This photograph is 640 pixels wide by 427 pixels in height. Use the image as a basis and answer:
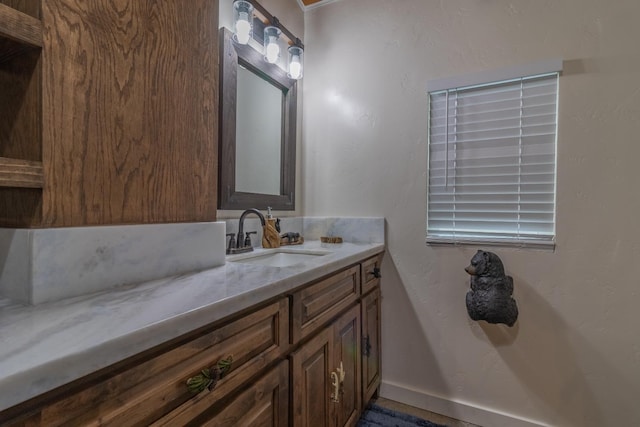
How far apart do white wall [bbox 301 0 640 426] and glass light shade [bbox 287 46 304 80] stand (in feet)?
0.64

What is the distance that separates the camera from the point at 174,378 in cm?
58

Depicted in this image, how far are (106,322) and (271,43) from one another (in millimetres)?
1575

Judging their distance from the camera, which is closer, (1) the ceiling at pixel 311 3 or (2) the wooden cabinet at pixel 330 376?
(2) the wooden cabinet at pixel 330 376

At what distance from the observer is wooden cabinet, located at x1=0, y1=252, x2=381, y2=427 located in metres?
0.47

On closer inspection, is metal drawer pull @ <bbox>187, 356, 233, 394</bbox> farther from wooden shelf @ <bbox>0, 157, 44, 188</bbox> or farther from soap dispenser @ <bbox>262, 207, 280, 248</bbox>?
soap dispenser @ <bbox>262, 207, 280, 248</bbox>

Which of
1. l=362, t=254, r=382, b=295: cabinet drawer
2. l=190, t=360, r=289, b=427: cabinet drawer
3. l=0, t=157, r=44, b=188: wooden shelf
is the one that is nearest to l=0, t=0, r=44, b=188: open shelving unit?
l=0, t=157, r=44, b=188: wooden shelf

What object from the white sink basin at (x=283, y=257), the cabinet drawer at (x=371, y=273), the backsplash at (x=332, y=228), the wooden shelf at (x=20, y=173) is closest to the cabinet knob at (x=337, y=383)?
the cabinet drawer at (x=371, y=273)

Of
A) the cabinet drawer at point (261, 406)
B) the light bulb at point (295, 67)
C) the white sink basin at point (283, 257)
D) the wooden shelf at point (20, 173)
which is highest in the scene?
the light bulb at point (295, 67)

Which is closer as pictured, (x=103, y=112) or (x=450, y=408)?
(x=103, y=112)

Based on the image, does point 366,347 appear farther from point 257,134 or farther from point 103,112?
point 103,112

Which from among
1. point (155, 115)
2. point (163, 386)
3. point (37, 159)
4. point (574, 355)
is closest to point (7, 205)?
point (37, 159)

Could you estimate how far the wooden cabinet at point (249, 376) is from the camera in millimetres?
466

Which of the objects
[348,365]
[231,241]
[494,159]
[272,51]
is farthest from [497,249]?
[272,51]

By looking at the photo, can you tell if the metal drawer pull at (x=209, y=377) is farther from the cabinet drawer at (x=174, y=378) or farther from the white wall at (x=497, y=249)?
the white wall at (x=497, y=249)
